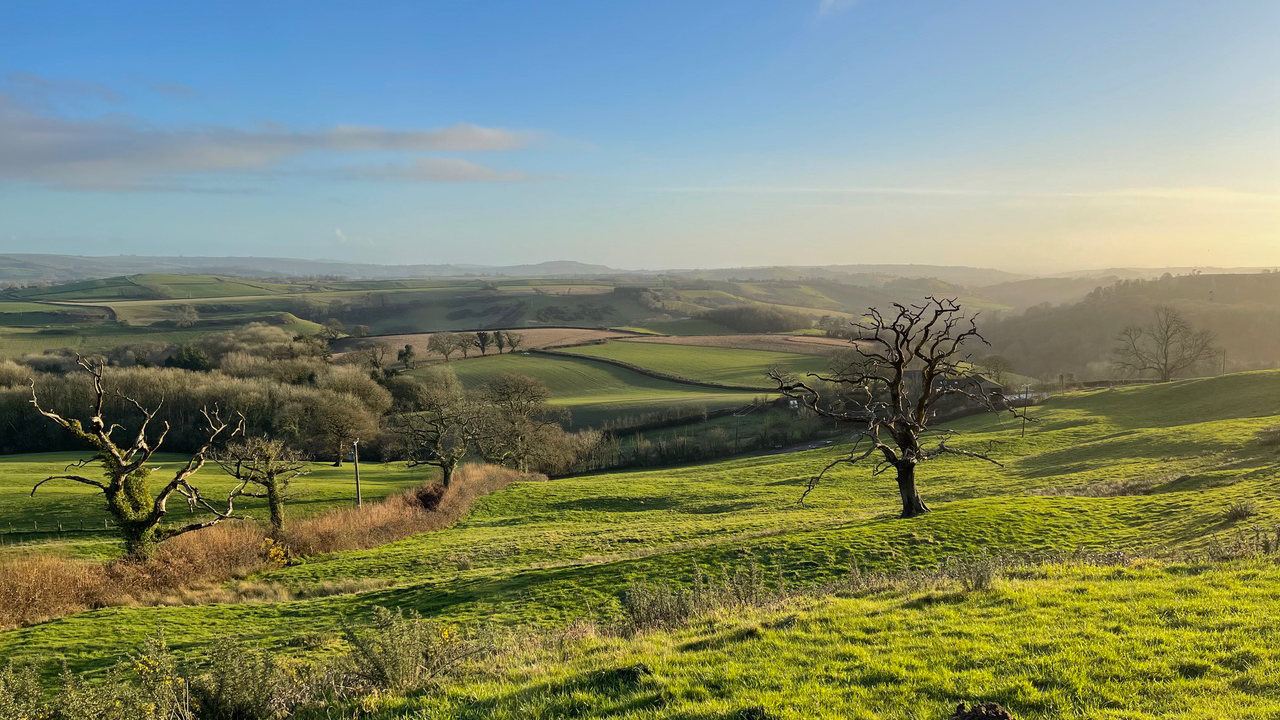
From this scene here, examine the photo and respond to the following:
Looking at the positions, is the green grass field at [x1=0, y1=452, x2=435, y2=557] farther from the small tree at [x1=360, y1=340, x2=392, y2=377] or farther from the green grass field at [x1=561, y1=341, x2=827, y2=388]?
the green grass field at [x1=561, y1=341, x2=827, y2=388]

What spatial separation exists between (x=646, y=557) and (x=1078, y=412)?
5111 cm

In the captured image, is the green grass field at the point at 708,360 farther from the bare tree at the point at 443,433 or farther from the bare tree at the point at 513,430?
the bare tree at the point at 443,433

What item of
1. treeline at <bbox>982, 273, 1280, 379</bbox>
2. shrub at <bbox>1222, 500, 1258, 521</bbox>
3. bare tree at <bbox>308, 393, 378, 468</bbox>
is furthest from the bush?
treeline at <bbox>982, 273, 1280, 379</bbox>

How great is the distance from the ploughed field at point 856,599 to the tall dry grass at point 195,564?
1.47 metres

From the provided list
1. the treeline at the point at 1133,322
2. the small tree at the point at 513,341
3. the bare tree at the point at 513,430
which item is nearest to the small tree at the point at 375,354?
the small tree at the point at 513,341

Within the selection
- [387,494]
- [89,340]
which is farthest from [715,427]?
[89,340]

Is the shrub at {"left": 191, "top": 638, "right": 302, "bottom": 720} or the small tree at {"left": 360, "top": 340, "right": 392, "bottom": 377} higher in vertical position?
the shrub at {"left": 191, "top": 638, "right": 302, "bottom": 720}

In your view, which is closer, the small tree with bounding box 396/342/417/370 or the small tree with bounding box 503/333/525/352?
the small tree with bounding box 396/342/417/370

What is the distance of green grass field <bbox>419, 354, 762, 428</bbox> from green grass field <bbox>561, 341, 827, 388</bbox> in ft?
15.9

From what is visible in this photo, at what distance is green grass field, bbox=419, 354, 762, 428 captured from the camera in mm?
76812

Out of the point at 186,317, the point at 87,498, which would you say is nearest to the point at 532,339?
the point at 186,317

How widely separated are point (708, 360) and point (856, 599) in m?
94.2

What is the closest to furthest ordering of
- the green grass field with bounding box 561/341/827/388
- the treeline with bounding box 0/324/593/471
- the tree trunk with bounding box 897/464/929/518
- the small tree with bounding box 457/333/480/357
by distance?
the tree trunk with bounding box 897/464/929/518, the treeline with bounding box 0/324/593/471, the green grass field with bounding box 561/341/827/388, the small tree with bounding box 457/333/480/357

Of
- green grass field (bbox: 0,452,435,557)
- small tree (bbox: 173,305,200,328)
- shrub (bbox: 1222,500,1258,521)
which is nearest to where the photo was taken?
shrub (bbox: 1222,500,1258,521)
